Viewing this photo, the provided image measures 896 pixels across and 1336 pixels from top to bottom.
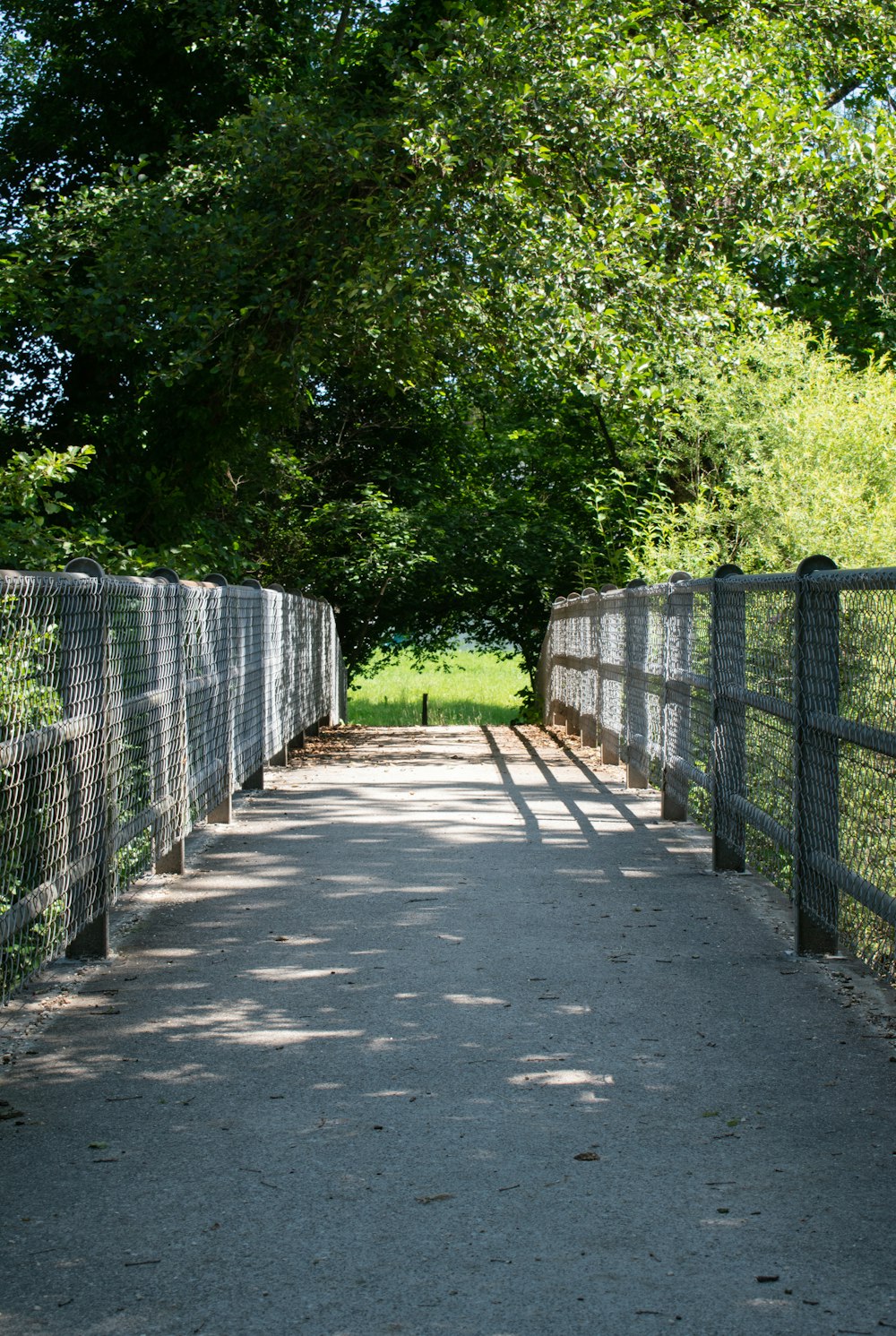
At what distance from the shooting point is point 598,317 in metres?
15.6

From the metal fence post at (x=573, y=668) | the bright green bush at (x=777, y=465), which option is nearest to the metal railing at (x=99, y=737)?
the bright green bush at (x=777, y=465)

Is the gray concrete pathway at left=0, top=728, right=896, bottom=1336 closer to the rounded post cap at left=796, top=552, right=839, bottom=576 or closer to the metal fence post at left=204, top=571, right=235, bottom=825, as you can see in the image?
the rounded post cap at left=796, top=552, right=839, bottom=576

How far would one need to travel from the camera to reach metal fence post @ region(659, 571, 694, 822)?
33.5ft

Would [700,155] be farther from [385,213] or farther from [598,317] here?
[385,213]

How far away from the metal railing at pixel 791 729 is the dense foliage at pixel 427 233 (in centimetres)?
331

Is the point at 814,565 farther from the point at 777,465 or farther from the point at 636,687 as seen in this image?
the point at 777,465

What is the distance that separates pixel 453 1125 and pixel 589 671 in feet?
42.1

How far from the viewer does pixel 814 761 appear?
6398 millimetres

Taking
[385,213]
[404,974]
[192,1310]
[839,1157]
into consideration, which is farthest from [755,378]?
[192,1310]

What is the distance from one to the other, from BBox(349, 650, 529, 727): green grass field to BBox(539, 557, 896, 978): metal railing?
17552mm

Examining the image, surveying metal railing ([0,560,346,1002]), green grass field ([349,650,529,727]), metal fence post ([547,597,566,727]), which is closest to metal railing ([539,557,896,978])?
metal railing ([0,560,346,1002])

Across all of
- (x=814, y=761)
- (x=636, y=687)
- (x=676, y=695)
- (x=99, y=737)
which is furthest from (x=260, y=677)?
(x=814, y=761)

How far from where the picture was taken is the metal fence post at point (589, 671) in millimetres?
16375

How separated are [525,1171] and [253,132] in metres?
13.4
